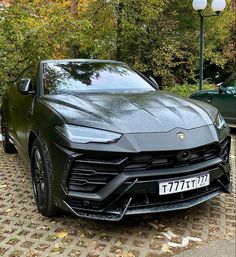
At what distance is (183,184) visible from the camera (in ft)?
9.68

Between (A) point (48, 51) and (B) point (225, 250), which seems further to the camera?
(A) point (48, 51)

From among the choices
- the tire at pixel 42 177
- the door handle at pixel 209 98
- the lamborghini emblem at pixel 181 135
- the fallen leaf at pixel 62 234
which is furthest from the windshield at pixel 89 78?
the door handle at pixel 209 98

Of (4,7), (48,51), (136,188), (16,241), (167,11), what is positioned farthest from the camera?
(167,11)

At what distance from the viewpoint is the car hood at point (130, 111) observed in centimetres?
297

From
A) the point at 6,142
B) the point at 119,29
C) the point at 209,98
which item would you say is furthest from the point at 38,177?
the point at 119,29

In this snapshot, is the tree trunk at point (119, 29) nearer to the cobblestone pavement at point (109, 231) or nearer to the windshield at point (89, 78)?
the windshield at point (89, 78)

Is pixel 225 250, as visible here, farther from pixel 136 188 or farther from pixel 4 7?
pixel 4 7

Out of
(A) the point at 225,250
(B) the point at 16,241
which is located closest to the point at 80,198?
(B) the point at 16,241

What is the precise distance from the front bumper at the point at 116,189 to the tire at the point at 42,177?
0.15 m

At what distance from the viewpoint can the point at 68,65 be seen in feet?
14.2

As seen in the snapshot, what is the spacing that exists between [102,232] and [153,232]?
42cm

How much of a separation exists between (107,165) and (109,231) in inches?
26.9

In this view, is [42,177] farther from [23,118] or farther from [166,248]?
[166,248]

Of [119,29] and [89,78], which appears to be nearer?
[89,78]
